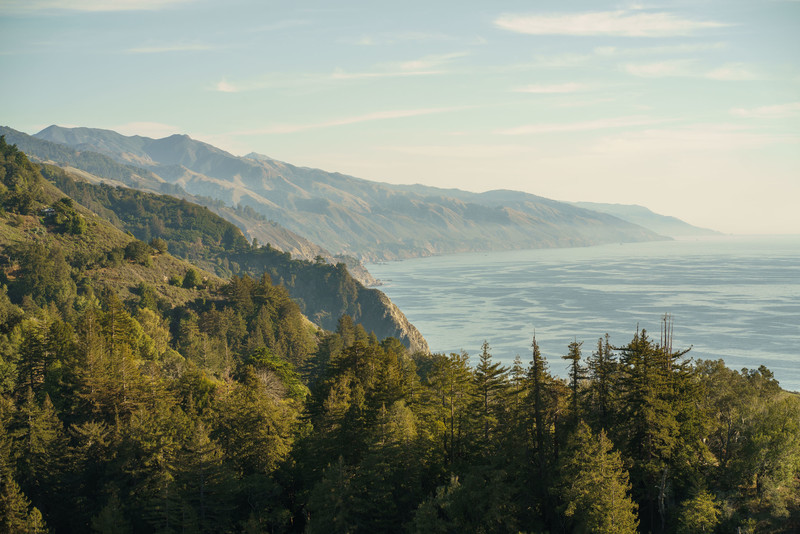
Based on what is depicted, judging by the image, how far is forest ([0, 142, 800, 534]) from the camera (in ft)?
128

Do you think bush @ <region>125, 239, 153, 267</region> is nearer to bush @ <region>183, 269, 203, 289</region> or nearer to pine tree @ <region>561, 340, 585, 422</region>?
bush @ <region>183, 269, 203, 289</region>

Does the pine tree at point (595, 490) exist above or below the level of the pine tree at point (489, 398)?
below

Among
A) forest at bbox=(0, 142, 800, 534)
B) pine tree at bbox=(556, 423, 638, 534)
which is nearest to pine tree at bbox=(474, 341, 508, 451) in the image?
forest at bbox=(0, 142, 800, 534)

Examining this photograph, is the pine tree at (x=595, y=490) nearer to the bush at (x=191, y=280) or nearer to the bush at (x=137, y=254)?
the bush at (x=191, y=280)

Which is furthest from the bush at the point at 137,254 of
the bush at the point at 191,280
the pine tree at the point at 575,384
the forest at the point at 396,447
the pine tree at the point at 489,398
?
the pine tree at the point at 575,384

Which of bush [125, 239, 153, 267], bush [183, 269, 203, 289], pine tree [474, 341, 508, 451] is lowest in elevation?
pine tree [474, 341, 508, 451]

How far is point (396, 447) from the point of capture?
43.5 meters

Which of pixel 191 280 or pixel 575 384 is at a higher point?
pixel 191 280

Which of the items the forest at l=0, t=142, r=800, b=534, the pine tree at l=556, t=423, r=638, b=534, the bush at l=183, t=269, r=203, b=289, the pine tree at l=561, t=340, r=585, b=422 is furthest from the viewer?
the bush at l=183, t=269, r=203, b=289

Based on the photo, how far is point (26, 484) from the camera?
49219mm

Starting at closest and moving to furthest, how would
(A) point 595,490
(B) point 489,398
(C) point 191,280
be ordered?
(A) point 595,490 < (B) point 489,398 < (C) point 191,280

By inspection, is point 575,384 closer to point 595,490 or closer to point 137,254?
point 595,490

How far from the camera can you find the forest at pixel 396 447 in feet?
128

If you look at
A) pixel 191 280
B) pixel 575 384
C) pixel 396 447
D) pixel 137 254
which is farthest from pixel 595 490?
pixel 137 254
